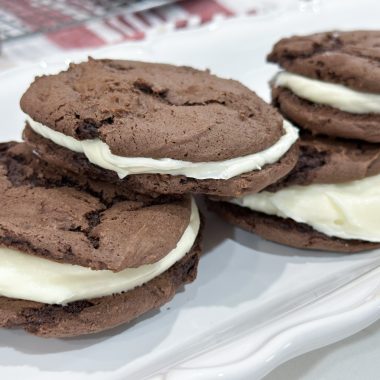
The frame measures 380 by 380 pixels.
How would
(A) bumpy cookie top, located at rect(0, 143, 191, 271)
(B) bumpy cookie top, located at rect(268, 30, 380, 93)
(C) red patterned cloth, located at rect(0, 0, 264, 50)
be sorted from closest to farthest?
1. (A) bumpy cookie top, located at rect(0, 143, 191, 271)
2. (B) bumpy cookie top, located at rect(268, 30, 380, 93)
3. (C) red patterned cloth, located at rect(0, 0, 264, 50)

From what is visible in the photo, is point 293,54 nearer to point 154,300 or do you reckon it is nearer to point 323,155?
point 323,155

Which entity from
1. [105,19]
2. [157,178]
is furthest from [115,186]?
[105,19]

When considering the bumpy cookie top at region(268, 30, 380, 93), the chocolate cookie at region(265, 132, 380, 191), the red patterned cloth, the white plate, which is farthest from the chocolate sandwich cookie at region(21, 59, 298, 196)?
the red patterned cloth

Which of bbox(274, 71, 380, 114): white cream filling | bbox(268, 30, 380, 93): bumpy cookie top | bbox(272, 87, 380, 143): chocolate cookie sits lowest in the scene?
bbox(272, 87, 380, 143): chocolate cookie

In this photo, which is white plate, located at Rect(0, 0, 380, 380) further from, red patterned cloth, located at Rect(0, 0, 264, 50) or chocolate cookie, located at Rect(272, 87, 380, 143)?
red patterned cloth, located at Rect(0, 0, 264, 50)

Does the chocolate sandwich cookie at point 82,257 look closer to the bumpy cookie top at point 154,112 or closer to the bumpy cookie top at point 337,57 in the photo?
the bumpy cookie top at point 154,112

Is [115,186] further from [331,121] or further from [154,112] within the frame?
[331,121]
